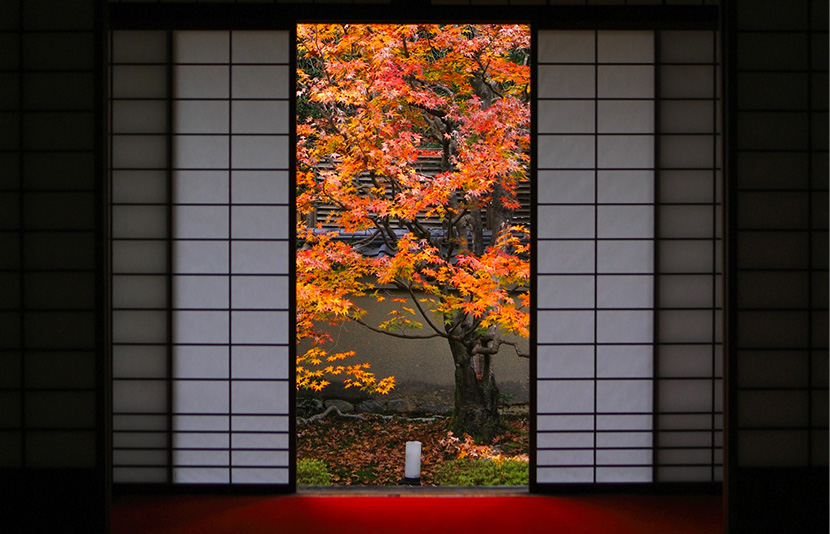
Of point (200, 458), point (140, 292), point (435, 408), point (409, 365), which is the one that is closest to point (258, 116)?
point (140, 292)

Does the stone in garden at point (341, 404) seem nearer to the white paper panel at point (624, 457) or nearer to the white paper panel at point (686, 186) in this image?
the white paper panel at point (624, 457)

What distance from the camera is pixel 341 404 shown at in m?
8.17

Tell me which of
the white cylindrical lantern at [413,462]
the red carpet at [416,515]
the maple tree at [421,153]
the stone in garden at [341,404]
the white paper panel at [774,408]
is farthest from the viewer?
the stone in garden at [341,404]

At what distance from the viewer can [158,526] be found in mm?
3307

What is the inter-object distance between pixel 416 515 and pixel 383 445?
14.2 feet

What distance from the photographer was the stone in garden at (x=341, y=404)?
816 centimetres

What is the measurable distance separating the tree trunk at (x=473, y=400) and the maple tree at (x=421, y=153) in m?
0.04

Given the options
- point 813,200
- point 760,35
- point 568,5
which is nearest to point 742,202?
point 813,200

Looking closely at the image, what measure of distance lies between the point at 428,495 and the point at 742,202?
2065 mm

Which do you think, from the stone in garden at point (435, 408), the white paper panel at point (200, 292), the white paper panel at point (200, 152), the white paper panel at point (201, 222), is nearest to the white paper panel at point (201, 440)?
the white paper panel at point (200, 292)

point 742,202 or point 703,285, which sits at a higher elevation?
point 742,202

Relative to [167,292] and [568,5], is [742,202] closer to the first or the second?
[568,5]

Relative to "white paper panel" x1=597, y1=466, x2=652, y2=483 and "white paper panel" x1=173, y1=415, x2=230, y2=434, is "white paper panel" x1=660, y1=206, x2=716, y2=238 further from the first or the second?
"white paper panel" x1=173, y1=415, x2=230, y2=434

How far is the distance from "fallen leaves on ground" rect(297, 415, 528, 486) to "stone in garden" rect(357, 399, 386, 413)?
0.33 feet
